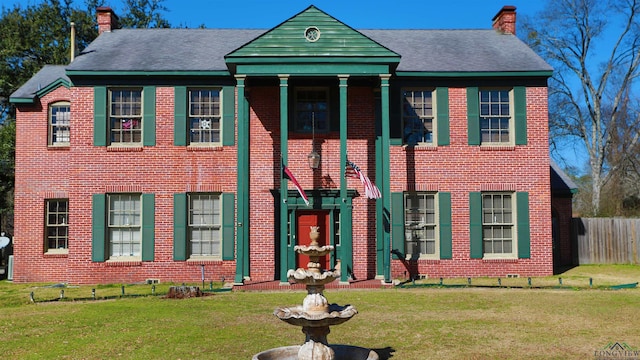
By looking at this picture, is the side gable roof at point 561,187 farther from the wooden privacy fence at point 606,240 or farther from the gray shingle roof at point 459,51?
the gray shingle roof at point 459,51

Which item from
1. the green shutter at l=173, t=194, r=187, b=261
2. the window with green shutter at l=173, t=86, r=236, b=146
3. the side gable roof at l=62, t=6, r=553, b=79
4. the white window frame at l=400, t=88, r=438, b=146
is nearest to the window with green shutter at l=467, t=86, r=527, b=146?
the side gable roof at l=62, t=6, r=553, b=79

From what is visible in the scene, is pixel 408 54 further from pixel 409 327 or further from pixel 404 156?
pixel 409 327

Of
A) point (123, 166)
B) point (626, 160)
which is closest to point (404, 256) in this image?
point (123, 166)

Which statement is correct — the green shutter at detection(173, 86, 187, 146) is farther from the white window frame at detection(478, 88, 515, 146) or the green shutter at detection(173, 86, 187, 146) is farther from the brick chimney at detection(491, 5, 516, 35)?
the brick chimney at detection(491, 5, 516, 35)

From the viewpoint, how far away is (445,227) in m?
17.3

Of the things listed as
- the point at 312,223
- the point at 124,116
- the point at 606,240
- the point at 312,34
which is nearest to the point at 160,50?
the point at 124,116

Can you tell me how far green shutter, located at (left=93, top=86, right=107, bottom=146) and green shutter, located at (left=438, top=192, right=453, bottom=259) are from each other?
32.0 ft

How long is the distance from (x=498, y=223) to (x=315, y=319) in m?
11.4

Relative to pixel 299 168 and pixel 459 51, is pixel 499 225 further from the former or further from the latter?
pixel 299 168

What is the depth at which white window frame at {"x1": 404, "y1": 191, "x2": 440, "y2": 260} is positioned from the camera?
57.2 ft

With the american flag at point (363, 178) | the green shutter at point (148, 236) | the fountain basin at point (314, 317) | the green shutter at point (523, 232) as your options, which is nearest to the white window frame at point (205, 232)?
the green shutter at point (148, 236)

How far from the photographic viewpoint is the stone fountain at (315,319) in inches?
297

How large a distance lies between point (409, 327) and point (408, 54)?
417 inches

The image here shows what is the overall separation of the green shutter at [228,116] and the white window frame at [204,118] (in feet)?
0.56
